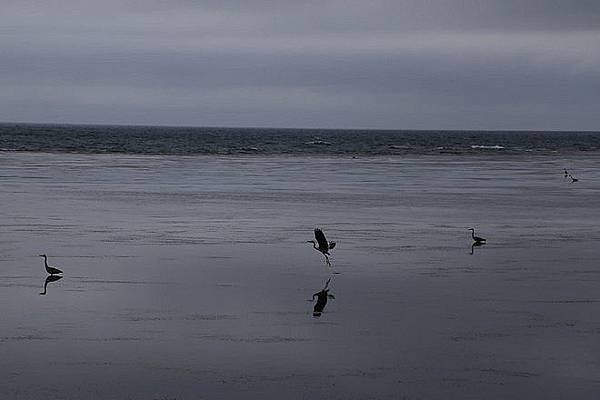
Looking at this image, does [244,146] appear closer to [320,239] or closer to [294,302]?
[320,239]

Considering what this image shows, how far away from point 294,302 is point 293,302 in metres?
0.01

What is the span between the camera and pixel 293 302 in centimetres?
1326

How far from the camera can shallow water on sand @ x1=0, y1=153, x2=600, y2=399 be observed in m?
9.56

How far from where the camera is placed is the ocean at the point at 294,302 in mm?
9555

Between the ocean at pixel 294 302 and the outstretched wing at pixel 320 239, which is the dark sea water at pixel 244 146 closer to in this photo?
the ocean at pixel 294 302

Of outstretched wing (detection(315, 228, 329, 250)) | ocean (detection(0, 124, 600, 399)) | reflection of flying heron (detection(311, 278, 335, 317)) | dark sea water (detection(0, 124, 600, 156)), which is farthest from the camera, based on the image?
dark sea water (detection(0, 124, 600, 156))

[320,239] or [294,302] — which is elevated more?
[320,239]

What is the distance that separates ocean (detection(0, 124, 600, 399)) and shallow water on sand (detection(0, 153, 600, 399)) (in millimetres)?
36

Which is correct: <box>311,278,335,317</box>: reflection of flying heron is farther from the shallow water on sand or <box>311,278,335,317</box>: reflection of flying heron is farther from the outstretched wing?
the outstretched wing

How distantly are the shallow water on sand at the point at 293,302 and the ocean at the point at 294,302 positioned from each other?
0.04 meters

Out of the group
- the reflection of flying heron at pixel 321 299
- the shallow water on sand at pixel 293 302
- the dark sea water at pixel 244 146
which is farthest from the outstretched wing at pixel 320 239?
the dark sea water at pixel 244 146

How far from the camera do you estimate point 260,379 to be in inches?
375

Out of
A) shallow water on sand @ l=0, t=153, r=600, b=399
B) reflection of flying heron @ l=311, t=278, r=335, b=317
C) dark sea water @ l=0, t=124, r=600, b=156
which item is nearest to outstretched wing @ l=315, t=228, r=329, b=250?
shallow water on sand @ l=0, t=153, r=600, b=399

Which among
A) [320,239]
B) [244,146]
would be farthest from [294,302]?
[244,146]
